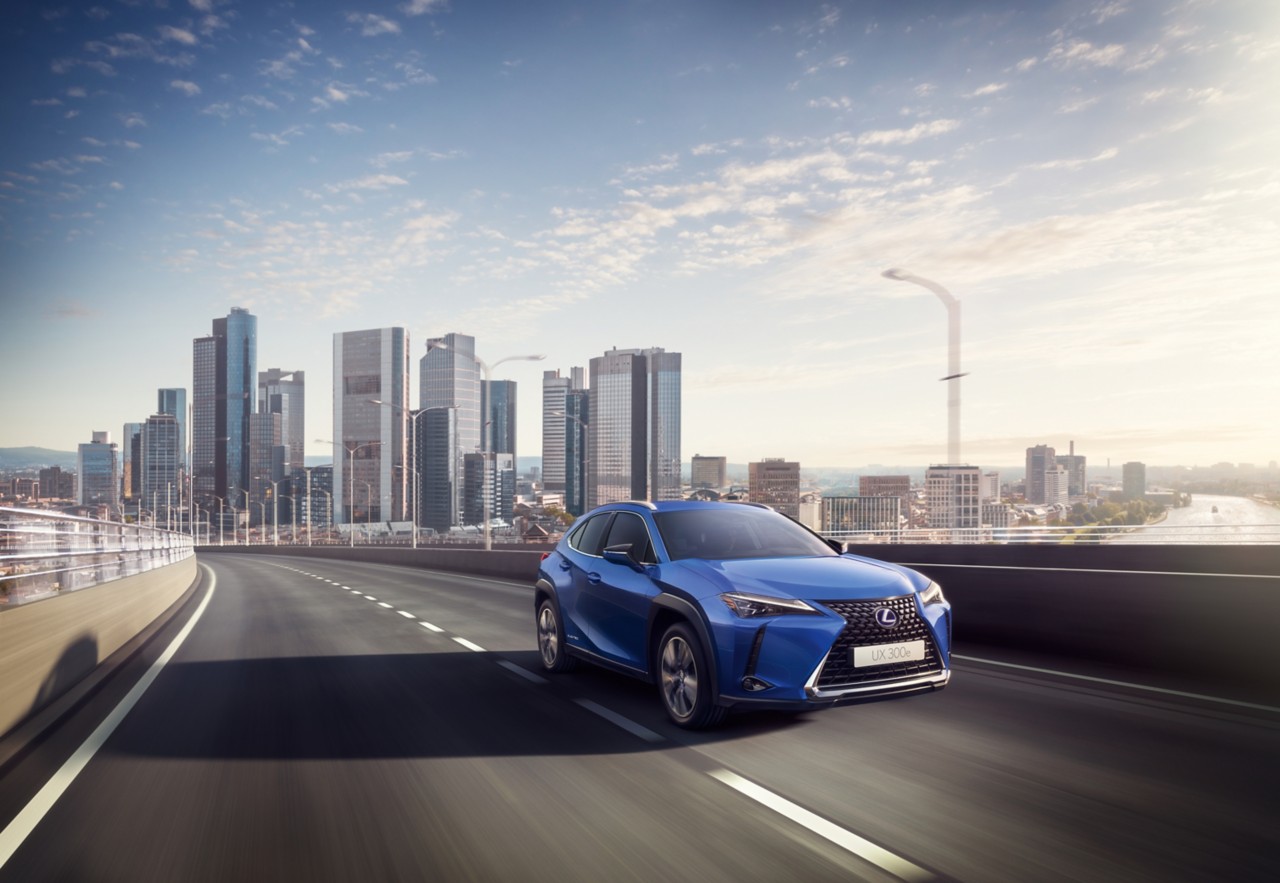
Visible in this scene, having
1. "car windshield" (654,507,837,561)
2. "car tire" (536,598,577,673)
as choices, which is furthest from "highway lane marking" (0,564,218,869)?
"car windshield" (654,507,837,561)

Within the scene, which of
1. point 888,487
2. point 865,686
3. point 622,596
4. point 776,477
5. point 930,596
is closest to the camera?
point 865,686

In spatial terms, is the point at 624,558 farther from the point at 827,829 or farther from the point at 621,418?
the point at 621,418

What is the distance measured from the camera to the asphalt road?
454cm

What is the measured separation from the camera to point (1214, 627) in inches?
367

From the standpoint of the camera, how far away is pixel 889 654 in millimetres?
6758

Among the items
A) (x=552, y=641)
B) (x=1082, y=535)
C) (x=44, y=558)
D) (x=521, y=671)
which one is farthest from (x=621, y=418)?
(x=44, y=558)

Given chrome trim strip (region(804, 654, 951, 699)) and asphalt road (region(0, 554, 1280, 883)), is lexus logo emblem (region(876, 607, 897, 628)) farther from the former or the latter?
asphalt road (region(0, 554, 1280, 883))

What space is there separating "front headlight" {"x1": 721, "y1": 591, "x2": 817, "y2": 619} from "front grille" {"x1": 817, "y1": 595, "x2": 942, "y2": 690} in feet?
0.53

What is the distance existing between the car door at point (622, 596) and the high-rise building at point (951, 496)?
28.6 meters

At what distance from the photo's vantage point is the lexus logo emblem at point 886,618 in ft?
22.2

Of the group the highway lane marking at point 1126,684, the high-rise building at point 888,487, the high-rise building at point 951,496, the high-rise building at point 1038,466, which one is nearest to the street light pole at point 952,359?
the high-rise building at point 951,496

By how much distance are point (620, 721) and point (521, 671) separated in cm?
277

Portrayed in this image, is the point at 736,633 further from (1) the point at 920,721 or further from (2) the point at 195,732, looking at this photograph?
(2) the point at 195,732

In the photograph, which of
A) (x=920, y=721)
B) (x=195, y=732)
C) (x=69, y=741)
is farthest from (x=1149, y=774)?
(x=69, y=741)
